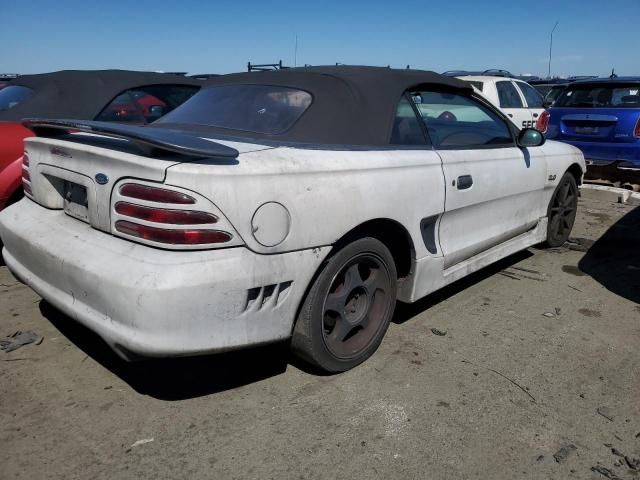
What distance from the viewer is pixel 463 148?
3.38m

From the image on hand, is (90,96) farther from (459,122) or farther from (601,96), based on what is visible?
(601,96)

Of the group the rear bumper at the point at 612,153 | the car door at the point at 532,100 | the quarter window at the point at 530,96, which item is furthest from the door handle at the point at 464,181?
the quarter window at the point at 530,96

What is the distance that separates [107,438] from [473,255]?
2463mm

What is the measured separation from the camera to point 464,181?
10.8ft

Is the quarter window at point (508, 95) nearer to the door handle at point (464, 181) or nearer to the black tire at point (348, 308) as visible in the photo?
the door handle at point (464, 181)

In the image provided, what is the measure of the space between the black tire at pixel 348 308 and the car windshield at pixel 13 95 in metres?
3.89

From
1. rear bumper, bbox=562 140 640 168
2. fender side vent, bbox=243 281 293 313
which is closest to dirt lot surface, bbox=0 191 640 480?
fender side vent, bbox=243 281 293 313

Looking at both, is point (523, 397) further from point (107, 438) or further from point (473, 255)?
point (107, 438)

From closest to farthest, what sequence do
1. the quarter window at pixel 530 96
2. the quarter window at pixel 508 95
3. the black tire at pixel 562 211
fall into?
the black tire at pixel 562 211
the quarter window at pixel 508 95
the quarter window at pixel 530 96

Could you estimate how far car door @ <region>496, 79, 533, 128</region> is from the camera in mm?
9648

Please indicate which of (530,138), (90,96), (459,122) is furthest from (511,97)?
(90,96)

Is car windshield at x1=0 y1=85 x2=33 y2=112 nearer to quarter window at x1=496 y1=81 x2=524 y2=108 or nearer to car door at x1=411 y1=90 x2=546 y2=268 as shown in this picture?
car door at x1=411 y1=90 x2=546 y2=268

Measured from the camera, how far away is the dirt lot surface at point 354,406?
2143 mm

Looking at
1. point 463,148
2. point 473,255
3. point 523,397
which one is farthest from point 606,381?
point 463,148
